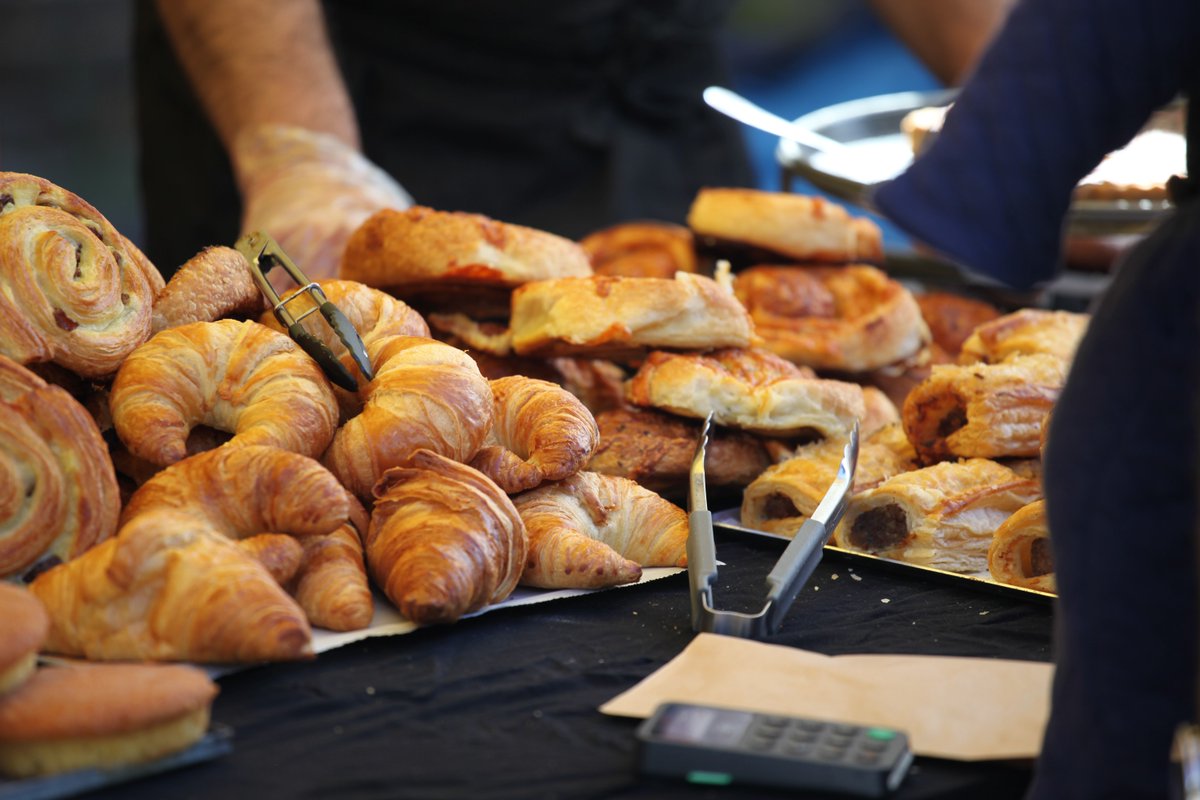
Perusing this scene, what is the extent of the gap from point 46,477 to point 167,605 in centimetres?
15

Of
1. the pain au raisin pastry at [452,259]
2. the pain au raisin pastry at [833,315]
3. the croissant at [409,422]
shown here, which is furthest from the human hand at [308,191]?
the croissant at [409,422]

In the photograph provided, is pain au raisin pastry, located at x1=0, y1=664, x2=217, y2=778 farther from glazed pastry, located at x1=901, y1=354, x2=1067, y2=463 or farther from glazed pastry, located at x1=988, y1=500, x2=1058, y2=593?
glazed pastry, located at x1=901, y1=354, x2=1067, y2=463

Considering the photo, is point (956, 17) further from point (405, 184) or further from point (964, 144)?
point (964, 144)

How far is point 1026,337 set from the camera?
5.33 ft

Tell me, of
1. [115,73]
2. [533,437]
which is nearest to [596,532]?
[533,437]

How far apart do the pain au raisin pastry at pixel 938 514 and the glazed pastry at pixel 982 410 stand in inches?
1.7

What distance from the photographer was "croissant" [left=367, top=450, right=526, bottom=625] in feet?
3.32

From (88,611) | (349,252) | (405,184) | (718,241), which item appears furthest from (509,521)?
(405,184)

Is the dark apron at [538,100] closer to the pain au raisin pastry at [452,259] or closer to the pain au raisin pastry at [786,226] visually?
the pain au raisin pastry at [786,226]

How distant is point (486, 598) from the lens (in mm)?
1062

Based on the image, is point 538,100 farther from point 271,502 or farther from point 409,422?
point 271,502

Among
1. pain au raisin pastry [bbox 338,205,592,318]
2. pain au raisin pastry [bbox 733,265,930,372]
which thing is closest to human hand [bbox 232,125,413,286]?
pain au raisin pastry [bbox 338,205,592,318]

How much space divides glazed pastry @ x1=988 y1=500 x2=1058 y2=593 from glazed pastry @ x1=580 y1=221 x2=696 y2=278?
2.69ft

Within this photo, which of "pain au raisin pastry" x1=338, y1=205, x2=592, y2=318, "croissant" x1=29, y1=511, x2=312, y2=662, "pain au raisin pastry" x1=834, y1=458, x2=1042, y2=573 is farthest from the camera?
"pain au raisin pastry" x1=338, y1=205, x2=592, y2=318
